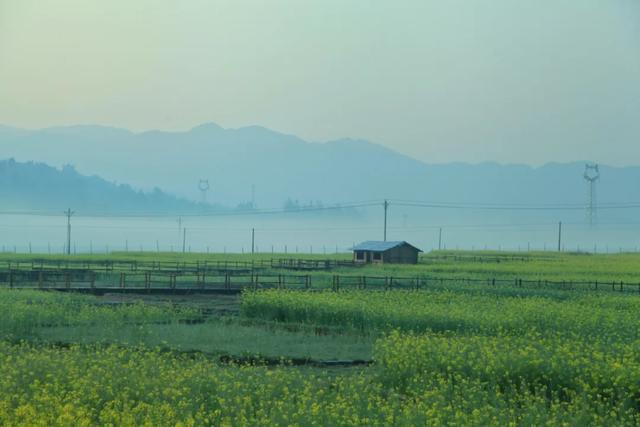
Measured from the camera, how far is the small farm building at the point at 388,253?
98.6 meters

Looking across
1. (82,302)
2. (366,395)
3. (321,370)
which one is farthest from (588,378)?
(82,302)

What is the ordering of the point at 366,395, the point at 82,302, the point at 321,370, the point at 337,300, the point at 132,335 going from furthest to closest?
the point at 82,302
the point at 337,300
the point at 132,335
the point at 321,370
the point at 366,395

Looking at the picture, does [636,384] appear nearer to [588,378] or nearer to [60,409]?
[588,378]

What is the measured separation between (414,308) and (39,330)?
1361 cm

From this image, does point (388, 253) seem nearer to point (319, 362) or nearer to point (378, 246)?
point (378, 246)

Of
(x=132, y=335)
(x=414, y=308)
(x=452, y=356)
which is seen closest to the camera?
(x=452, y=356)

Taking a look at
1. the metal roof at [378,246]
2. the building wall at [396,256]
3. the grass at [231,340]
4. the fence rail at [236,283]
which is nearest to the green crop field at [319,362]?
the grass at [231,340]

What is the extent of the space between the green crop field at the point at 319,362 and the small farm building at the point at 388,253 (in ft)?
177

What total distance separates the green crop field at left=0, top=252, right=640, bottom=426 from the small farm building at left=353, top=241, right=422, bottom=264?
53954 mm

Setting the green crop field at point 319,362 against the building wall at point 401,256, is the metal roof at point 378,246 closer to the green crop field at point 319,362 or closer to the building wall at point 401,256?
the building wall at point 401,256

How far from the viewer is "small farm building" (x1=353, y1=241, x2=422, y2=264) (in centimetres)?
9862

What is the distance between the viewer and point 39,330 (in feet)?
107

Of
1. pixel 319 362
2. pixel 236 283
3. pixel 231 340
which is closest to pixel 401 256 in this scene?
pixel 236 283

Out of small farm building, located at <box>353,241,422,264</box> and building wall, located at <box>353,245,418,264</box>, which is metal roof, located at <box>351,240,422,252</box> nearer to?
small farm building, located at <box>353,241,422,264</box>
